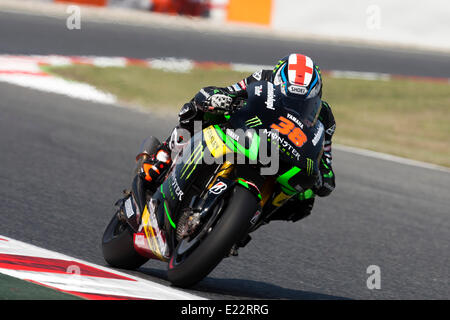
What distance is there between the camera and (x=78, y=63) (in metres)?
15.9

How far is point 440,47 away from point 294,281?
2607cm

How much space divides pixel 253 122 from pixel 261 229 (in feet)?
8.33

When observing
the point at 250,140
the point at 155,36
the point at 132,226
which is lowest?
the point at 132,226

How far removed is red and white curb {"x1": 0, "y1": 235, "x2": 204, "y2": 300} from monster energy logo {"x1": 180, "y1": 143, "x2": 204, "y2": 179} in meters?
0.64

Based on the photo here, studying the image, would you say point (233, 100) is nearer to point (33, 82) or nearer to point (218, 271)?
point (218, 271)

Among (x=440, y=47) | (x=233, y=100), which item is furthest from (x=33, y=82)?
(x=440, y=47)

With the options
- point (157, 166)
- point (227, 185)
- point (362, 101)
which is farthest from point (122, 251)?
point (362, 101)

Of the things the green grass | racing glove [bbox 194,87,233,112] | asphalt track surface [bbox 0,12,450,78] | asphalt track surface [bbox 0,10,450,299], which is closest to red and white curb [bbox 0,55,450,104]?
the green grass

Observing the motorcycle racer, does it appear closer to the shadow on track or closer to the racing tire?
the racing tire

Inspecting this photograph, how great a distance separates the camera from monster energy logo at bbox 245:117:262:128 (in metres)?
4.43

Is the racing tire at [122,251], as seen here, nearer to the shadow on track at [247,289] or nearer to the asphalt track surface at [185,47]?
the shadow on track at [247,289]

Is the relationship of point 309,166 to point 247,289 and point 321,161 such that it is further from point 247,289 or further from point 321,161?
point 247,289

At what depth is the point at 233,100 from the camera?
4598 millimetres
